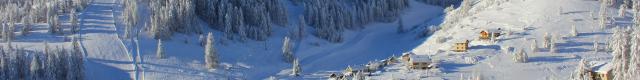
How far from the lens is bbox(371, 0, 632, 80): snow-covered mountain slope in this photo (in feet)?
331

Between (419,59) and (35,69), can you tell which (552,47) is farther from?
(35,69)

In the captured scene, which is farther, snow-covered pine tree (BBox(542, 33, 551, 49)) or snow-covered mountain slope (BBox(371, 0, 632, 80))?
snow-covered pine tree (BBox(542, 33, 551, 49))

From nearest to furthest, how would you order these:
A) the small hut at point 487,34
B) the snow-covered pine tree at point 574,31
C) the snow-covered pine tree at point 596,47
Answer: the snow-covered pine tree at point 596,47 < the snow-covered pine tree at point 574,31 < the small hut at point 487,34

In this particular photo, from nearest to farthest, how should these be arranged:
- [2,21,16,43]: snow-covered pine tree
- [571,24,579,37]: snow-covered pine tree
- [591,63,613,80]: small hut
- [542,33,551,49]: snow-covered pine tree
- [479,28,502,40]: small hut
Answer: [591,63,613,80]: small hut → [542,33,551,49]: snow-covered pine tree → [2,21,16,43]: snow-covered pine tree → [571,24,579,37]: snow-covered pine tree → [479,28,502,40]: small hut

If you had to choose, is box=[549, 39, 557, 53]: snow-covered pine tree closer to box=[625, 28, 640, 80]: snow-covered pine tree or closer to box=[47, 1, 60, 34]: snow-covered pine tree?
box=[47, 1, 60, 34]: snow-covered pine tree

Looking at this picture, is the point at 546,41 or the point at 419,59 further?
the point at 546,41

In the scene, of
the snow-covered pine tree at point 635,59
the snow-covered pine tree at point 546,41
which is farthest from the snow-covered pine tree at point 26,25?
the snow-covered pine tree at point 635,59

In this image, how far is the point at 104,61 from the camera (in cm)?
10994

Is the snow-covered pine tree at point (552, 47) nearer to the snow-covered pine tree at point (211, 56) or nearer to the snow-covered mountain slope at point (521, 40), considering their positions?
the snow-covered mountain slope at point (521, 40)

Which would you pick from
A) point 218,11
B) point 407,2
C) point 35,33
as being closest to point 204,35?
point 218,11

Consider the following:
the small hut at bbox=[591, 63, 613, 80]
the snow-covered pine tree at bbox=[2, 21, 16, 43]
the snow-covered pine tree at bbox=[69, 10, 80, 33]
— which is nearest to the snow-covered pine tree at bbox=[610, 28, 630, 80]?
the small hut at bbox=[591, 63, 613, 80]

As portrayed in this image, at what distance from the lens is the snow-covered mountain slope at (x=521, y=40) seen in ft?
331

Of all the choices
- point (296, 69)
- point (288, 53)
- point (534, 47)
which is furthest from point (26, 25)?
point (534, 47)

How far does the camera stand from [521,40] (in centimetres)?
11812
